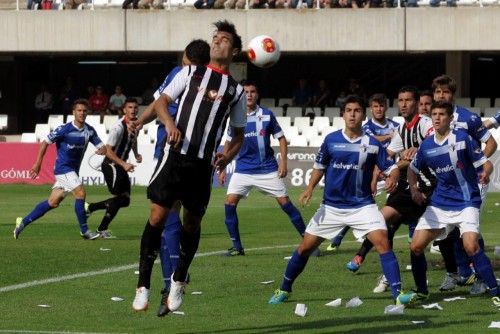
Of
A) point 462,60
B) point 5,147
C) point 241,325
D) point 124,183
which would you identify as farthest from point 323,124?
point 241,325

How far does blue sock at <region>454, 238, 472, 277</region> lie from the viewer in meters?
13.4

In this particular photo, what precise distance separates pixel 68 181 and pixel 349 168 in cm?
809

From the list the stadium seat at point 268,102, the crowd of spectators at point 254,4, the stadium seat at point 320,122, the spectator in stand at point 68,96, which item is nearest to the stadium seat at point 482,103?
the crowd of spectators at point 254,4

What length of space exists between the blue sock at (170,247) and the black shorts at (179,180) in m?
1.52

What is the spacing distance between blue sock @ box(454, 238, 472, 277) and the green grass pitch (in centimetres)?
21

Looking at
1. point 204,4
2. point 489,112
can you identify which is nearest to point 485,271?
point 489,112

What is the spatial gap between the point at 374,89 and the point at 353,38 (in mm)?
5501

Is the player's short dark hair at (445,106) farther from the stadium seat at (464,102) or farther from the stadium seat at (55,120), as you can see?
the stadium seat at (55,120)

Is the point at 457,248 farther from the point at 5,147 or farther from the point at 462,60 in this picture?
the point at 462,60

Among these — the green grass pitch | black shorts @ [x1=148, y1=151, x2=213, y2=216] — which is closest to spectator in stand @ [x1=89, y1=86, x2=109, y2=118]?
the green grass pitch

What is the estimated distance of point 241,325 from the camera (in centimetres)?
1091

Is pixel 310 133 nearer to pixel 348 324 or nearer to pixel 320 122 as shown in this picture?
pixel 320 122

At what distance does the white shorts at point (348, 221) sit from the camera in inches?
471

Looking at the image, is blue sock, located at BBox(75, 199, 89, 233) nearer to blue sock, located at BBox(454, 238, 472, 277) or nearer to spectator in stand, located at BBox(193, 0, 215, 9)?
blue sock, located at BBox(454, 238, 472, 277)
